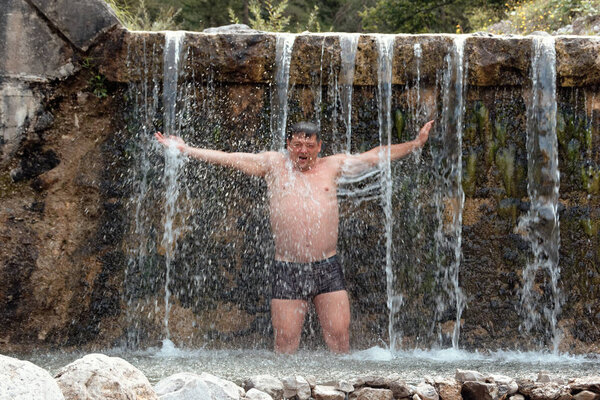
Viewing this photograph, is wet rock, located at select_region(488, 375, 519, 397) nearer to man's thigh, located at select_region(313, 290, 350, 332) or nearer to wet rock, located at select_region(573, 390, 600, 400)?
wet rock, located at select_region(573, 390, 600, 400)

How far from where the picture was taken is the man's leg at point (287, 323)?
16.9 ft

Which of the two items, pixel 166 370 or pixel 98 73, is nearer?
pixel 166 370

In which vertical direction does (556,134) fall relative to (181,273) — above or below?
above

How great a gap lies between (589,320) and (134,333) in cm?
354

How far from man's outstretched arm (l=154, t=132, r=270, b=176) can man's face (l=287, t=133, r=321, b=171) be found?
215mm

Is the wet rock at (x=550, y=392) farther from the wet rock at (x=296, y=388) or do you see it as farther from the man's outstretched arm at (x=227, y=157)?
the man's outstretched arm at (x=227, y=157)

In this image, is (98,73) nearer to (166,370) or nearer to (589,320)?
(166,370)

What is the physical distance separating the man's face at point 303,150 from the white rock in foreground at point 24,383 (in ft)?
9.79

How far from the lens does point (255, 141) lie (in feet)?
19.6

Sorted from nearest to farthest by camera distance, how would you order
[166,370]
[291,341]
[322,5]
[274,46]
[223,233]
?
[166,370], [291,341], [274,46], [223,233], [322,5]

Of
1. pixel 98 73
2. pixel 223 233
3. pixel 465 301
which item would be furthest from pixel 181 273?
pixel 465 301

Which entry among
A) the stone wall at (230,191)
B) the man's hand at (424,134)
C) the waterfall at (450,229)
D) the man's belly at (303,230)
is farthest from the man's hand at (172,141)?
the waterfall at (450,229)

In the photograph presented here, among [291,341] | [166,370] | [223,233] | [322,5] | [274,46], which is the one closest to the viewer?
[166,370]

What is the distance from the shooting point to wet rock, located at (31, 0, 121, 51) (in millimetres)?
5562
